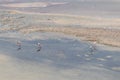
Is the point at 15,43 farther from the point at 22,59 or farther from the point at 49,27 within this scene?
the point at 49,27

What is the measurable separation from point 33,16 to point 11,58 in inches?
664

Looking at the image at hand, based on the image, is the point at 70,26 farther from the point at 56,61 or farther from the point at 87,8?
the point at 87,8

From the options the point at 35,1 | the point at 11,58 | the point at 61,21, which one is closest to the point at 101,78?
the point at 11,58

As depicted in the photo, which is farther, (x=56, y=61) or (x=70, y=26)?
(x=70, y=26)

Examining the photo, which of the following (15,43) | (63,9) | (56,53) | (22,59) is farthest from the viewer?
(63,9)

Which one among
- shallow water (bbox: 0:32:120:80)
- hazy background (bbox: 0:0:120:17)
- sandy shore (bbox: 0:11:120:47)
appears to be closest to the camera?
shallow water (bbox: 0:32:120:80)

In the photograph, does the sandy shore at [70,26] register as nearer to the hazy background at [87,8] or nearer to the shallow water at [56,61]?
the shallow water at [56,61]

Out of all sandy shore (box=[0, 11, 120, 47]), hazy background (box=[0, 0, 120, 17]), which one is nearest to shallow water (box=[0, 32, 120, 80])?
sandy shore (box=[0, 11, 120, 47])

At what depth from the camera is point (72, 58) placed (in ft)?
71.4

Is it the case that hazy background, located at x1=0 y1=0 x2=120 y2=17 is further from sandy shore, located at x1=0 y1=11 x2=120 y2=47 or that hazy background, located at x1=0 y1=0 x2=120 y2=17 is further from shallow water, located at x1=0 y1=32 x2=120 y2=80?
shallow water, located at x1=0 y1=32 x2=120 y2=80

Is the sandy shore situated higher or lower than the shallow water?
lower

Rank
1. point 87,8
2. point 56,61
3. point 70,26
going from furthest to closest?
1. point 87,8
2. point 70,26
3. point 56,61

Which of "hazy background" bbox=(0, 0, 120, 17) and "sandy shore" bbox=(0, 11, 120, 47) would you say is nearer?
"sandy shore" bbox=(0, 11, 120, 47)

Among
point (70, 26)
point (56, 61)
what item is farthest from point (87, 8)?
point (56, 61)
